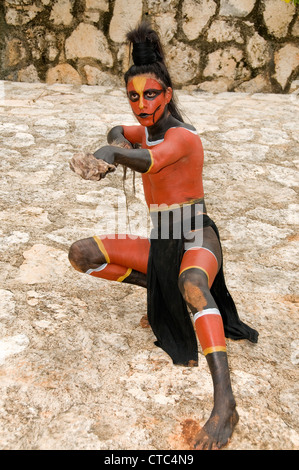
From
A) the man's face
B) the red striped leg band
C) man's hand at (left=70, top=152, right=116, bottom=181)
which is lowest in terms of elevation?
the red striped leg band

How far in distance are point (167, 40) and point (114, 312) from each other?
4.50 meters

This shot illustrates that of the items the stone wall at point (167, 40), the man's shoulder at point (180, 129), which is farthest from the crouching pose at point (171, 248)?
the stone wall at point (167, 40)

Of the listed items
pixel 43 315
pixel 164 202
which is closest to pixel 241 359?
pixel 164 202

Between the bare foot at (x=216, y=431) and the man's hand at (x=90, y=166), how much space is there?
0.90 meters

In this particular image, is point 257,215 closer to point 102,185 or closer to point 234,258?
point 234,258

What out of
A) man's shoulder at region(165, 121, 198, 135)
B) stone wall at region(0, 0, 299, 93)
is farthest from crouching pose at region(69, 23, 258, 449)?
stone wall at region(0, 0, 299, 93)

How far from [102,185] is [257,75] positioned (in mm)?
3343

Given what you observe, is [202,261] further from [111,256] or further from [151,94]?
[151,94]

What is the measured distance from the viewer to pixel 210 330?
5.72 ft

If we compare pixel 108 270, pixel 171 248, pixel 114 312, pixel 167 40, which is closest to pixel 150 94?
pixel 171 248

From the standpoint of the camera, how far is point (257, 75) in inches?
241

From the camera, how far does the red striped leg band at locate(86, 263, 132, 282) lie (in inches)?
84.4

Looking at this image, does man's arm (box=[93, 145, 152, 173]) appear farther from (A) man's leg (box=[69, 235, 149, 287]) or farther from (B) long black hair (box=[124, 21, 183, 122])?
(A) man's leg (box=[69, 235, 149, 287])

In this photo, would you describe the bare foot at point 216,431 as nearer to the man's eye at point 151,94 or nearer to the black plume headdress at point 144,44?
the man's eye at point 151,94
